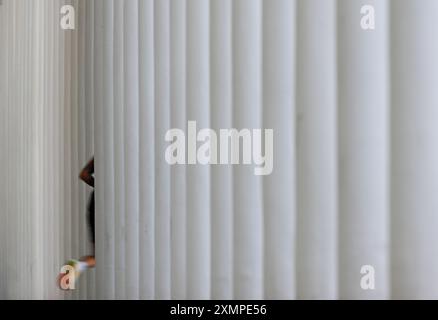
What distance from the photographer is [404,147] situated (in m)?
0.56

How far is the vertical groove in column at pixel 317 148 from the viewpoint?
64cm

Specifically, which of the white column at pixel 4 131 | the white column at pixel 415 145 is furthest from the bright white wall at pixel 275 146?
the white column at pixel 4 131

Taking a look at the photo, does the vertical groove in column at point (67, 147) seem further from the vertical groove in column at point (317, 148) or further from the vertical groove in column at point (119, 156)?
the vertical groove in column at point (317, 148)

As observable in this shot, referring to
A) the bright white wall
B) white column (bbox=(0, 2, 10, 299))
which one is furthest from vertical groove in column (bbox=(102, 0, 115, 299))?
white column (bbox=(0, 2, 10, 299))

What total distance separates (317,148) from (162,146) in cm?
39

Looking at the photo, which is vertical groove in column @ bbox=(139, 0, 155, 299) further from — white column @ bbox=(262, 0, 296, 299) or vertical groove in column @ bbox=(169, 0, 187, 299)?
white column @ bbox=(262, 0, 296, 299)

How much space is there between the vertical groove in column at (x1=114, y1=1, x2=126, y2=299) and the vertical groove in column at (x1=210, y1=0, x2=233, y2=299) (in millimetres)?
324

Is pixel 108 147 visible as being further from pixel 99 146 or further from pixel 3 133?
pixel 3 133

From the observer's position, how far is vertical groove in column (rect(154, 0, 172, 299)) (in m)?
0.95

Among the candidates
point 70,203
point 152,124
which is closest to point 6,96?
point 70,203

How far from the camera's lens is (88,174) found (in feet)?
4.58

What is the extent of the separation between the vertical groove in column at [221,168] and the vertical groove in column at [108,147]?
1.26 feet

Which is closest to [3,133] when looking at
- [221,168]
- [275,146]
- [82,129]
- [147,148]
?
[82,129]

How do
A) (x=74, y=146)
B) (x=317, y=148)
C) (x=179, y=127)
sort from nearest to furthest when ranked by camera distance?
1. (x=317, y=148)
2. (x=179, y=127)
3. (x=74, y=146)
